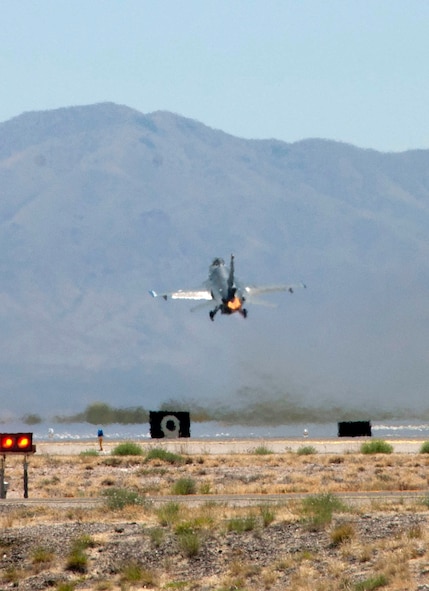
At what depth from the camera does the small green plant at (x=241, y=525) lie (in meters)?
36.2

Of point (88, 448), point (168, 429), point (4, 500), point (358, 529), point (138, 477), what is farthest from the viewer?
point (168, 429)

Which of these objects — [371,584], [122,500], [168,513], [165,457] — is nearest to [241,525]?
[168,513]

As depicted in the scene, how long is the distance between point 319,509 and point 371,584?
7.82 m

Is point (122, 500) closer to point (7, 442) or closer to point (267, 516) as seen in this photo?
point (267, 516)

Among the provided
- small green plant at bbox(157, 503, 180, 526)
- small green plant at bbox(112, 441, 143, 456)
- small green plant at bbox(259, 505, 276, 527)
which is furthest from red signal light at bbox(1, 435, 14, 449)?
small green plant at bbox(112, 441, 143, 456)

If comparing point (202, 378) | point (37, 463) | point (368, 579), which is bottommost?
point (368, 579)

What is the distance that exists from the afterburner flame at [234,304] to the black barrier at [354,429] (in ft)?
31.5

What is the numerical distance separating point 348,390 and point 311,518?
66097 mm

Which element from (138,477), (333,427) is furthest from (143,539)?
(333,427)

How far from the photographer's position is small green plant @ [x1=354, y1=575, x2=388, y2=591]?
100ft

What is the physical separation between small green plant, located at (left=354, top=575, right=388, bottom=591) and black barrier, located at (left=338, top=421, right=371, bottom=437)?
205 feet

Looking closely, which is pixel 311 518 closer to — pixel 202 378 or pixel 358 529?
pixel 358 529

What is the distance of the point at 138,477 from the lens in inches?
A: 2302

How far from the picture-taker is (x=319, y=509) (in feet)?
126
